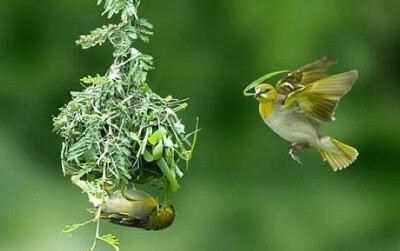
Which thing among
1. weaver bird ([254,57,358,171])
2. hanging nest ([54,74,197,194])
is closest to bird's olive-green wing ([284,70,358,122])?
weaver bird ([254,57,358,171])

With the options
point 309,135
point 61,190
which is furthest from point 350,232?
point 309,135

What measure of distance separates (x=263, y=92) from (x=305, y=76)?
7 cm

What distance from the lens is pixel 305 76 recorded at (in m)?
1.29

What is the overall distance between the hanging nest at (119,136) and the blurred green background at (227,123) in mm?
1045

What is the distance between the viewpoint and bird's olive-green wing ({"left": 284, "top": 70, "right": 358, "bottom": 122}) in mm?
1247

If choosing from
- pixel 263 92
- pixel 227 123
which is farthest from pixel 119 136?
pixel 227 123

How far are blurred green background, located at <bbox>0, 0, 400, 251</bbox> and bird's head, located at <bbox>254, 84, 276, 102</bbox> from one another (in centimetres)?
107

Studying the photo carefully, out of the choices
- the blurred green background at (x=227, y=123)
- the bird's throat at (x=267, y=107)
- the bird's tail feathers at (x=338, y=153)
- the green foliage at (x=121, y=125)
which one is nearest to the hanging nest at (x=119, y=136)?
the green foliage at (x=121, y=125)

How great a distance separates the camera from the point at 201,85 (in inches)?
94.6

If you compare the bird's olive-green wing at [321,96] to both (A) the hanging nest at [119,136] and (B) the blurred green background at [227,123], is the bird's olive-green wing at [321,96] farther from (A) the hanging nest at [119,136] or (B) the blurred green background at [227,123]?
(B) the blurred green background at [227,123]

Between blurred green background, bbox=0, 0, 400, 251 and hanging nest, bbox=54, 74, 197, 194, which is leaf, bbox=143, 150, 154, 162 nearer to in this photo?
hanging nest, bbox=54, 74, 197, 194

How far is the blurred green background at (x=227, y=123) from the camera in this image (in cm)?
238

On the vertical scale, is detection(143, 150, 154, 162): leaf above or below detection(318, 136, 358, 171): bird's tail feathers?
below

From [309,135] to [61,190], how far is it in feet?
4.23
